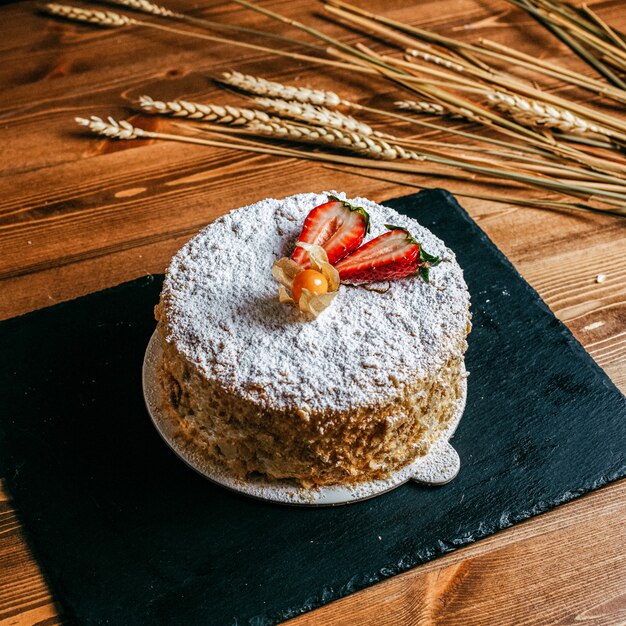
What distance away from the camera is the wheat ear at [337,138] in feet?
8.41

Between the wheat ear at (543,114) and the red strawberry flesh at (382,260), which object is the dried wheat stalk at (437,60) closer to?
the wheat ear at (543,114)

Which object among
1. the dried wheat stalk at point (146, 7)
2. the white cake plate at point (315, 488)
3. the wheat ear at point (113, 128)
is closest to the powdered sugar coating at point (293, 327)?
the white cake plate at point (315, 488)

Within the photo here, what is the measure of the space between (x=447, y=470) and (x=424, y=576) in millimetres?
247

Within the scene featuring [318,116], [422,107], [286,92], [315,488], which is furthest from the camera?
[422,107]

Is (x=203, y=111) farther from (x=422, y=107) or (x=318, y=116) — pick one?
(x=422, y=107)

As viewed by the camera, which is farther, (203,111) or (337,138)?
(203,111)

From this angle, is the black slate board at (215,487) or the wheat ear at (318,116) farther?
the wheat ear at (318,116)

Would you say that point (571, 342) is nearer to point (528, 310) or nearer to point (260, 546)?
point (528, 310)

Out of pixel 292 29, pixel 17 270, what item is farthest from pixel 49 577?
pixel 292 29

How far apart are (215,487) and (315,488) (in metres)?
0.23

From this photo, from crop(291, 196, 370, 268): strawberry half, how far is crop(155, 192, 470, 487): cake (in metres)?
0.08

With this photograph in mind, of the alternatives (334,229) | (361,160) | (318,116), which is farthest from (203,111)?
(334,229)

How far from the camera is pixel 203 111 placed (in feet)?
8.94

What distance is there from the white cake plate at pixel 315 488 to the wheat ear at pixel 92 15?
1736 mm
